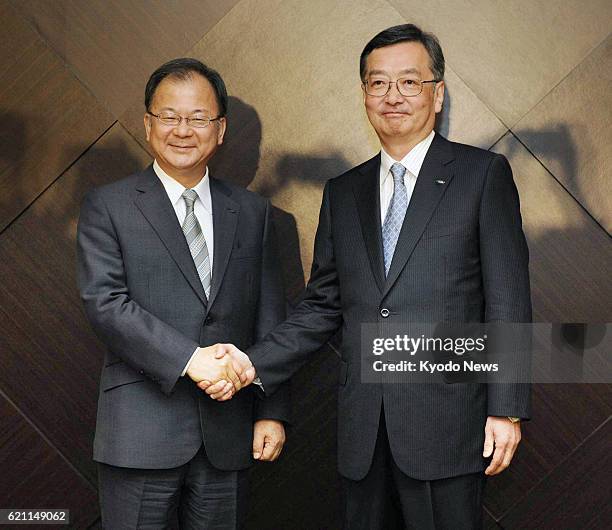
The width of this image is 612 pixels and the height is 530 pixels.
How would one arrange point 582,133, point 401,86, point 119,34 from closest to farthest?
point 401,86
point 582,133
point 119,34

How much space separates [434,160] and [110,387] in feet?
3.50

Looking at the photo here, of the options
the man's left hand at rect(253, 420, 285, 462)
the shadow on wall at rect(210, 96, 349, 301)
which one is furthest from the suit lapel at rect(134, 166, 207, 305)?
the shadow on wall at rect(210, 96, 349, 301)

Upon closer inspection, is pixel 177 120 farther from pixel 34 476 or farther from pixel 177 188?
pixel 34 476

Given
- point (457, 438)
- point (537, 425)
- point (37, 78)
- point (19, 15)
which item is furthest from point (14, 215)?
point (537, 425)

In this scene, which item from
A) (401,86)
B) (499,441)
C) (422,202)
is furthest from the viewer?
(401,86)

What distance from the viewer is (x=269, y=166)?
2.87 m

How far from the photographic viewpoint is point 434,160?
7.59 ft

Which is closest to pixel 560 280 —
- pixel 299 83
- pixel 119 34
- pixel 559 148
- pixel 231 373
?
pixel 559 148

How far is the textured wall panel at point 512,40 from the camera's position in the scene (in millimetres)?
2775

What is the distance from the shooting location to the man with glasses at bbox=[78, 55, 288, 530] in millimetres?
2248

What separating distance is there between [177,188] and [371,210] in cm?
55

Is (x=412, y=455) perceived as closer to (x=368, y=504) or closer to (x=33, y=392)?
(x=368, y=504)

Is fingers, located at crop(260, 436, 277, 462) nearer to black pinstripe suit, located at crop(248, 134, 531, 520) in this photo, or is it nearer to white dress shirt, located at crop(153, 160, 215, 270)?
black pinstripe suit, located at crop(248, 134, 531, 520)

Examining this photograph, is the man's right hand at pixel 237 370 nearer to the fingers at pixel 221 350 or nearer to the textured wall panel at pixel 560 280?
the fingers at pixel 221 350
